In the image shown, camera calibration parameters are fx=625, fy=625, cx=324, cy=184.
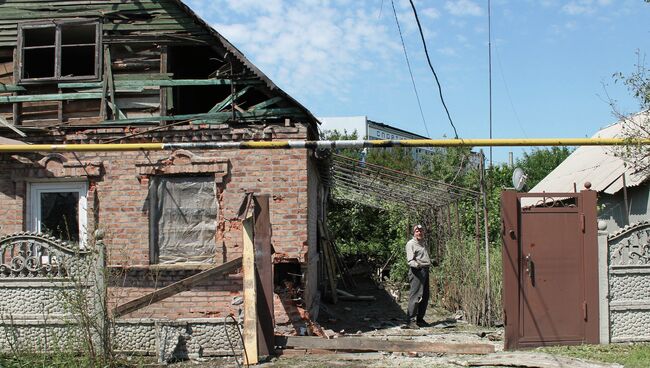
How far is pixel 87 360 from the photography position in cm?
679

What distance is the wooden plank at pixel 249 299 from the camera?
7.34 metres

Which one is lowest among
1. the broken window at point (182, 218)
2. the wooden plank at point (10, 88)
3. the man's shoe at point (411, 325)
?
the man's shoe at point (411, 325)

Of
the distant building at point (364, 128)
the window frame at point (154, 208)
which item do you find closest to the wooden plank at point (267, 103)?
the window frame at point (154, 208)

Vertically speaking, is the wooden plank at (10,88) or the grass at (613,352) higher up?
the wooden plank at (10,88)

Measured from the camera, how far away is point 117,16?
989 cm

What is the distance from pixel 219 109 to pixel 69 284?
355cm

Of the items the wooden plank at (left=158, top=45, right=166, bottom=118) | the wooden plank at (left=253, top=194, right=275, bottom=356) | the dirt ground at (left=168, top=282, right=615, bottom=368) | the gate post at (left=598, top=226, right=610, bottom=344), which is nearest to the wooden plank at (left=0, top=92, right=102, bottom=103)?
the wooden plank at (left=158, top=45, right=166, bottom=118)

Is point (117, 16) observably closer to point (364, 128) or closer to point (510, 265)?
point (510, 265)

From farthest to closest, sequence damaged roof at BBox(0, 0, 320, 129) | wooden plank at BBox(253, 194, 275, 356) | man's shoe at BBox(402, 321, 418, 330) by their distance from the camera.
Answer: man's shoe at BBox(402, 321, 418, 330), damaged roof at BBox(0, 0, 320, 129), wooden plank at BBox(253, 194, 275, 356)

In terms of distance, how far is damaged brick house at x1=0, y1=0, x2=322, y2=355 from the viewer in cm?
932

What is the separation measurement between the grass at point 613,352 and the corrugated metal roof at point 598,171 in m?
3.09

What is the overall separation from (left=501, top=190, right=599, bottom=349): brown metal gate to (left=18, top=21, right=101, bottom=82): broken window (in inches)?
267

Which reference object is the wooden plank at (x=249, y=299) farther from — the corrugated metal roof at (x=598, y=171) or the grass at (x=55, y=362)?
the corrugated metal roof at (x=598, y=171)

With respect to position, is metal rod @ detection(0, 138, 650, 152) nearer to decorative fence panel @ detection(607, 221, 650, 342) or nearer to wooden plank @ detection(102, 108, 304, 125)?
decorative fence panel @ detection(607, 221, 650, 342)
